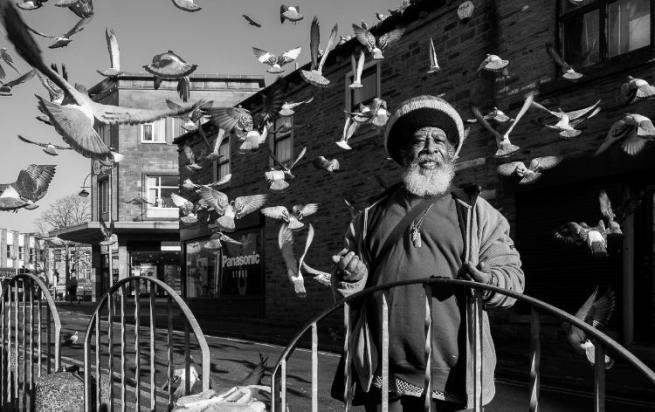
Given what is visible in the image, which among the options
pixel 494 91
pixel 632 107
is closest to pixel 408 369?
pixel 632 107

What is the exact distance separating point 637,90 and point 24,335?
722 centimetres

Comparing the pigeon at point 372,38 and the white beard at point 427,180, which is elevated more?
the pigeon at point 372,38

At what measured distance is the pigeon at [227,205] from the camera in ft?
42.4

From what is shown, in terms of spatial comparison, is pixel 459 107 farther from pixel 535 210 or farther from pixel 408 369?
pixel 408 369

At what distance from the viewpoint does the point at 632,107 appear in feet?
27.9

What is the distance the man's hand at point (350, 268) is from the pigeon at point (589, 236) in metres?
6.73

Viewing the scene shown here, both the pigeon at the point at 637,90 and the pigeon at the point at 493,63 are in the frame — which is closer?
the pigeon at the point at 637,90

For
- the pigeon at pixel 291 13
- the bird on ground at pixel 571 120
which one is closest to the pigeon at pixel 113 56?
the pigeon at pixel 291 13

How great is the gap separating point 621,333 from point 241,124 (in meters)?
6.03

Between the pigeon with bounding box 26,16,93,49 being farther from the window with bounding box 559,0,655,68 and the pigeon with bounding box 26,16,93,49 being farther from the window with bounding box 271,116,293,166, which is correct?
the window with bounding box 271,116,293,166

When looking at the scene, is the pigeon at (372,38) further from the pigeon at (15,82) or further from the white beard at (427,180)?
the white beard at (427,180)

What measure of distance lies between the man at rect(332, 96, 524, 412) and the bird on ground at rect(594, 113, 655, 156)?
19.4 feet

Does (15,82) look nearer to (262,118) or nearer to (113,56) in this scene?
(113,56)

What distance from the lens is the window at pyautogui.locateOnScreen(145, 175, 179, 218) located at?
3366 cm
